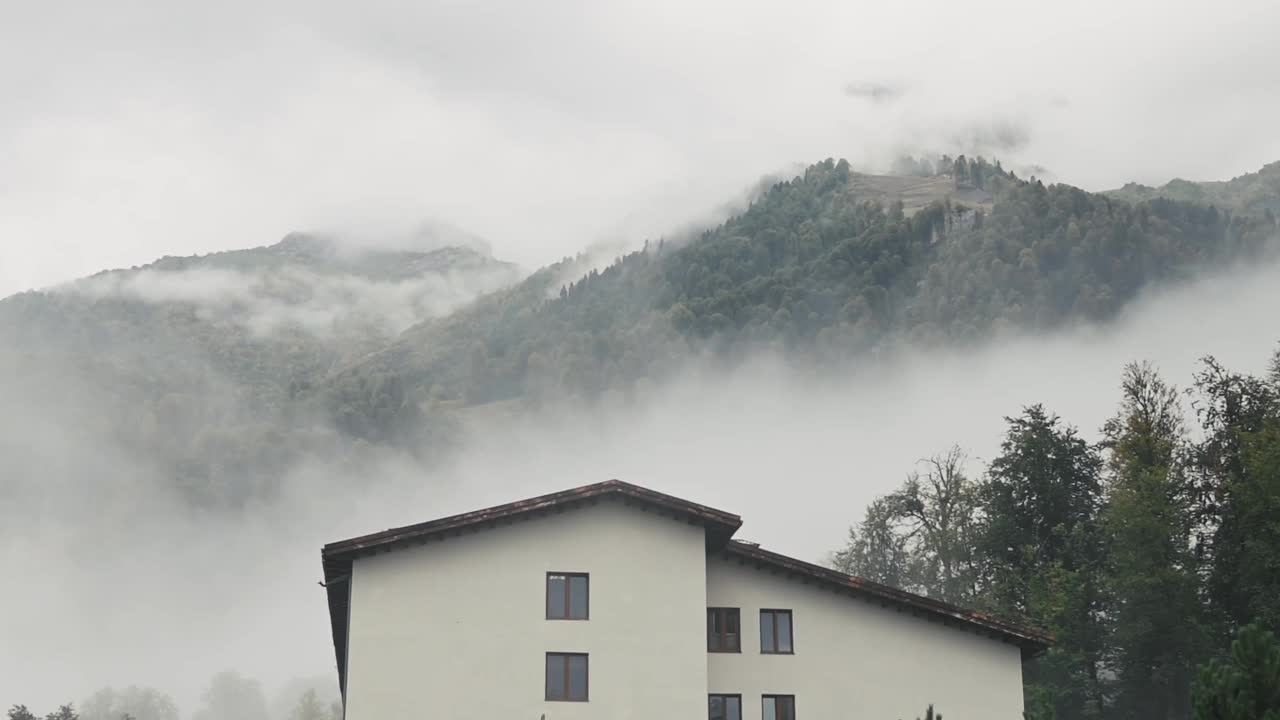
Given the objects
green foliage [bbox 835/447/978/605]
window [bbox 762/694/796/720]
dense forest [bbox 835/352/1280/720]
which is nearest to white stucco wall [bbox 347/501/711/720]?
window [bbox 762/694/796/720]

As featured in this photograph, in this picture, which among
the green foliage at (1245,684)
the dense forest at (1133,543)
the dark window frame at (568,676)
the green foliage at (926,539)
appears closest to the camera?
the green foliage at (1245,684)

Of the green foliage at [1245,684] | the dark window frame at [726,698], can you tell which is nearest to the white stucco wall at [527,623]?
the dark window frame at [726,698]

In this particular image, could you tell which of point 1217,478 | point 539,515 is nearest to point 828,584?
point 539,515

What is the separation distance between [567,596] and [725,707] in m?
6.67

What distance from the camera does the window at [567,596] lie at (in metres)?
43.6

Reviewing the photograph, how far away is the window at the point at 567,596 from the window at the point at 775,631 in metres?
6.33

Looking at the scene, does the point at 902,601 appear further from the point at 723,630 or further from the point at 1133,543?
the point at 1133,543

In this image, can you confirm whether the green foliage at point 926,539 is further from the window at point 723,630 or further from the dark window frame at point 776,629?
the window at point 723,630

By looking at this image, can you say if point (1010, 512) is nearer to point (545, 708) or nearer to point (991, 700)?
point (991, 700)

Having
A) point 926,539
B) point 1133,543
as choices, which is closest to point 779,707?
point 1133,543

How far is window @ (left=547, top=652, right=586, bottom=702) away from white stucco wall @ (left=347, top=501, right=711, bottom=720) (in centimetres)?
23

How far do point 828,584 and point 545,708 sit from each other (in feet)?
34.2

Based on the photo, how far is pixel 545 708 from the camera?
42.4 meters

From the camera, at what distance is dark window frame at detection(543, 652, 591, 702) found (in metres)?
42.6
